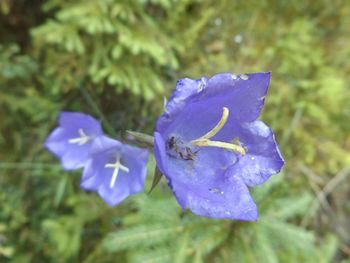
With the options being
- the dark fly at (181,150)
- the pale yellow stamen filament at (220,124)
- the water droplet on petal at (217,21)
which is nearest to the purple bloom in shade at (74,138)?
the dark fly at (181,150)

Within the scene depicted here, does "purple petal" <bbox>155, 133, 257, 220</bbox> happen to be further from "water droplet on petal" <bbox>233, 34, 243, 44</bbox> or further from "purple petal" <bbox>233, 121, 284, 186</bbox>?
"water droplet on petal" <bbox>233, 34, 243, 44</bbox>

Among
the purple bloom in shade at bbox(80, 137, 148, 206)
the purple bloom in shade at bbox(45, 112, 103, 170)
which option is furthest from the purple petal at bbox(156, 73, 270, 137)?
the purple bloom in shade at bbox(45, 112, 103, 170)

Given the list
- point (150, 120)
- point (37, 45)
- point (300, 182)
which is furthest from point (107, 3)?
point (300, 182)

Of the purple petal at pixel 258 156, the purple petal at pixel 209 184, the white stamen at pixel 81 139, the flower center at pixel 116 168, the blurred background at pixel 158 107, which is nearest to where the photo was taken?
the purple petal at pixel 209 184

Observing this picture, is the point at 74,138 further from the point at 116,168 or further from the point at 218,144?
the point at 218,144

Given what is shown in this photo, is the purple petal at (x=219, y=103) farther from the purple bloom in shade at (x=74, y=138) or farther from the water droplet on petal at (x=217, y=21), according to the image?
the water droplet on petal at (x=217, y=21)

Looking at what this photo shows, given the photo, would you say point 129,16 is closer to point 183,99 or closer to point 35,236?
point 35,236
